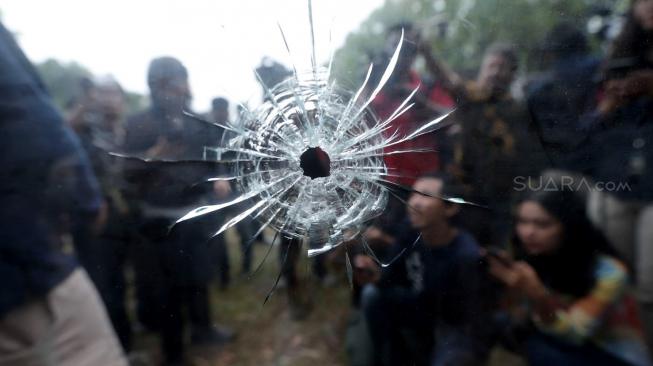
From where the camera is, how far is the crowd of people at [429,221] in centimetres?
110

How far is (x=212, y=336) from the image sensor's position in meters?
1.19

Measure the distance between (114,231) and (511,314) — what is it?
1.04 metres

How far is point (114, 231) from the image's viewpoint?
1.14 meters

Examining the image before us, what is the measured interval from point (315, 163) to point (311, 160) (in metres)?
0.02

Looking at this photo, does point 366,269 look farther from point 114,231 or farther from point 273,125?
point 114,231

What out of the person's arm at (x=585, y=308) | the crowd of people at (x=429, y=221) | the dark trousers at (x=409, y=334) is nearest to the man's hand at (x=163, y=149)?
the crowd of people at (x=429, y=221)

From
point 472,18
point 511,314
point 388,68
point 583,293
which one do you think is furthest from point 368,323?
point 472,18

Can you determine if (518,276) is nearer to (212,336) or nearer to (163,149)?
(212,336)

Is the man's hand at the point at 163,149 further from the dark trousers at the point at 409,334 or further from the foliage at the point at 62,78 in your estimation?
the dark trousers at the point at 409,334

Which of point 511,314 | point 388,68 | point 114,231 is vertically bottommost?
point 511,314

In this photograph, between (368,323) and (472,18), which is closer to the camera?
(472,18)

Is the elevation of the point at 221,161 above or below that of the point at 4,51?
below

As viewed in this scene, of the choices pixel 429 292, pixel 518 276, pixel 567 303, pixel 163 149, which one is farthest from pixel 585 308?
pixel 163 149

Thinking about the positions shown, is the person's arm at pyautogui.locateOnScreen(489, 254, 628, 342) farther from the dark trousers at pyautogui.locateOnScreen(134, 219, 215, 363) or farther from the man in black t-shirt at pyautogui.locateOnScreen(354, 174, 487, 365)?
the dark trousers at pyautogui.locateOnScreen(134, 219, 215, 363)
